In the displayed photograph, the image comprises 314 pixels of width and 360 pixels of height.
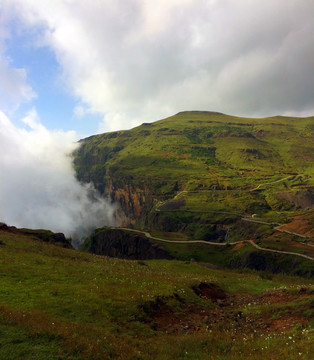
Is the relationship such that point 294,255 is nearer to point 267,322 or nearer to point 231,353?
point 267,322

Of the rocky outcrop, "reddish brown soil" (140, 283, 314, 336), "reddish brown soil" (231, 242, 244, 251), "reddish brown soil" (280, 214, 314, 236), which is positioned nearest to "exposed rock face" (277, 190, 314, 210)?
"reddish brown soil" (280, 214, 314, 236)

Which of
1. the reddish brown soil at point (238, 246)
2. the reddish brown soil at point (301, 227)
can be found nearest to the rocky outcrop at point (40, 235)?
the reddish brown soil at point (238, 246)

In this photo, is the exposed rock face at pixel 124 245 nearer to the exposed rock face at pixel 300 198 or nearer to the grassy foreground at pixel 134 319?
the grassy foreground at pixel 134 319

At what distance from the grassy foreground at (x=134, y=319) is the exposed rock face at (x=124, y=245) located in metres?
86.7

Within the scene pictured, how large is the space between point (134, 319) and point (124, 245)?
125 metres

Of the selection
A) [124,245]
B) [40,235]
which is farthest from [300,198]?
[40,235]

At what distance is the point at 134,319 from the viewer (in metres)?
18.4

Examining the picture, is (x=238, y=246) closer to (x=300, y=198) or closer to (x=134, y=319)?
(x=300, y=198)

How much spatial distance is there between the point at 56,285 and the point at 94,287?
10.4ft

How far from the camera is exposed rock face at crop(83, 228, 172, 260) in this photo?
11791 centimetres

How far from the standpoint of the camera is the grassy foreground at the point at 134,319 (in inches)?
513

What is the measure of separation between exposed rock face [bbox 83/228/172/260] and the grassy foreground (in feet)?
284

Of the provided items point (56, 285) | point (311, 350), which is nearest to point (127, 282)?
point (56, 285)

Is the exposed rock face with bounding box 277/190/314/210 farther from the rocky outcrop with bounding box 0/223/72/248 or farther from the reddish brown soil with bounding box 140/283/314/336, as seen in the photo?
the reddish brown soil with bounding box 140/283/314/336
